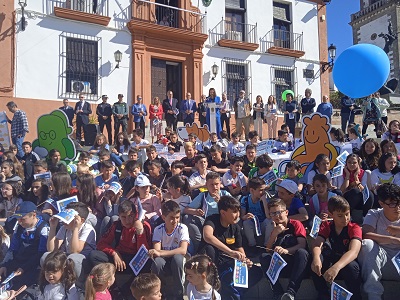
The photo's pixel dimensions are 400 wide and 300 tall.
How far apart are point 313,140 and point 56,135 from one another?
4903 mm

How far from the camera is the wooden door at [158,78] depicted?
15547mm

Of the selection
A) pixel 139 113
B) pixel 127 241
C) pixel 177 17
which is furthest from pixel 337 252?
pixel 177 17

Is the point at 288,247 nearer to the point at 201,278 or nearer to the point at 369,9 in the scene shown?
the point at 201,278

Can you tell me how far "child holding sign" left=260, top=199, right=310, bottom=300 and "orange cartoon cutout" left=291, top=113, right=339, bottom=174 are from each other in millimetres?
2602

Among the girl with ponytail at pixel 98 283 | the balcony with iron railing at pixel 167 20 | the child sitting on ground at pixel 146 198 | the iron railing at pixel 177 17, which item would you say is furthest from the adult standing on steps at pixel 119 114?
the girl with ponytail at pixel 98 283

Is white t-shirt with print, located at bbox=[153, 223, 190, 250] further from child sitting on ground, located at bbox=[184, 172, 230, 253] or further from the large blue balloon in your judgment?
the large blue balloon

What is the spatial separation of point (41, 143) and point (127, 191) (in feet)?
11.1

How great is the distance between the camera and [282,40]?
18.4m

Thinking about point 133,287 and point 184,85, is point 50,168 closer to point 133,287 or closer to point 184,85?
point 133,287

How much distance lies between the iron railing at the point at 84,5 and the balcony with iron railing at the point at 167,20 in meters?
1.02

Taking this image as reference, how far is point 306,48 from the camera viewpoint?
18906 millimetres

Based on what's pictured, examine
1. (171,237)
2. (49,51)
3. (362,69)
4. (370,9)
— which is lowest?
(171,237)

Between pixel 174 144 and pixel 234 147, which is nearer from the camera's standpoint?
pixel 234 147

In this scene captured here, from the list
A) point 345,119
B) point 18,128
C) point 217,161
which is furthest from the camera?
point 345,119
